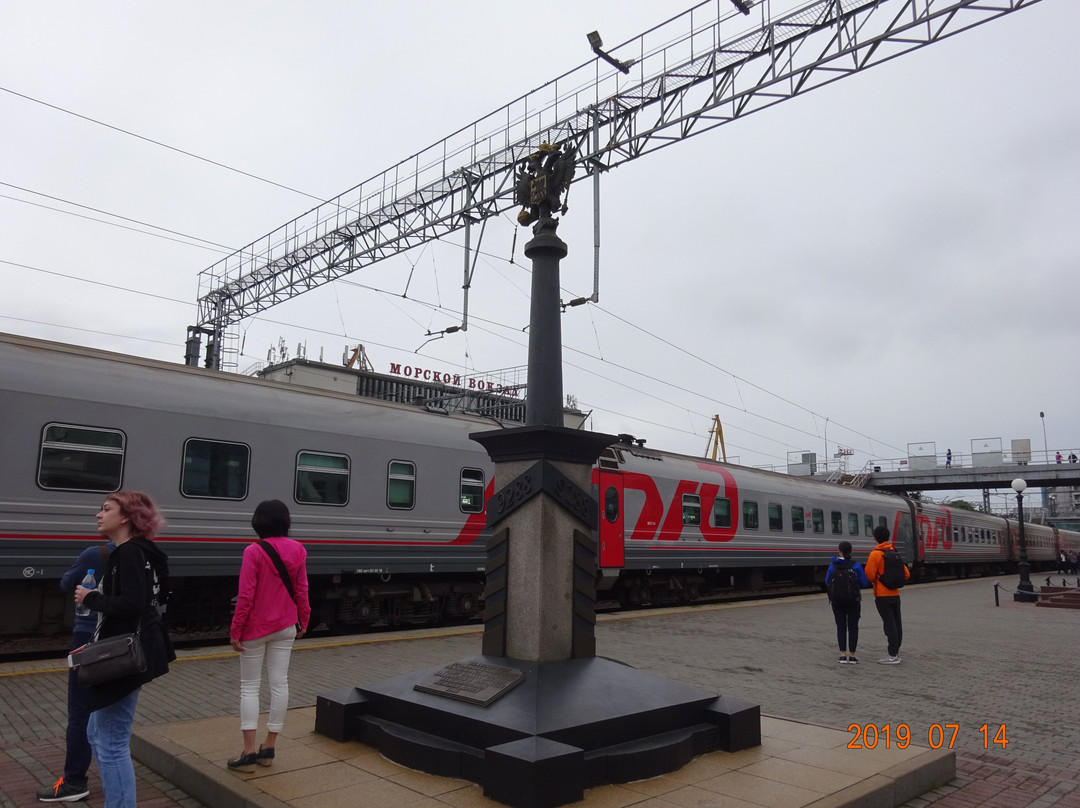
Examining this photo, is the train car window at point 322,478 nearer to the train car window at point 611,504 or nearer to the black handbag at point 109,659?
the train car window at point 611,504

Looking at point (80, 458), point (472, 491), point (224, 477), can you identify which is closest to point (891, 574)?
point (472, 491)

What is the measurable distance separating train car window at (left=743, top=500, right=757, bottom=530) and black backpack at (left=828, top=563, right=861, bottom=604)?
31.8 feet

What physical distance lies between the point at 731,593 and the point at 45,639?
16278 mm

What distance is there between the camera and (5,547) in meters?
8.70

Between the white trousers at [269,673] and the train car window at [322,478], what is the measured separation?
651 centimetres

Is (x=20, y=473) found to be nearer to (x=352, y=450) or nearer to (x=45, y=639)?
(x=45, y=639)

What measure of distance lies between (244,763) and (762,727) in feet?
13.0

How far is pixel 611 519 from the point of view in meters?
15.8

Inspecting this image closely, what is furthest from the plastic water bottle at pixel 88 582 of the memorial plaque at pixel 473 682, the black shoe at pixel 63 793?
the memorial plaque at pixel 473 682

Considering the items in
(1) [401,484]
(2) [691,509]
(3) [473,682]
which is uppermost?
(1) [401,484]

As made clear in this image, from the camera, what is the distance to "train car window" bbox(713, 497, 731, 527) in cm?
1923

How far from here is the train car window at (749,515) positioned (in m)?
20.2

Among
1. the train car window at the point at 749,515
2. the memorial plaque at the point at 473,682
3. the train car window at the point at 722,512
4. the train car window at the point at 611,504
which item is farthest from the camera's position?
the train car window at the point at 749,515

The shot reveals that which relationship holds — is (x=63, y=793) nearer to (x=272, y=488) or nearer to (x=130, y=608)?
(x=130, y=608)
